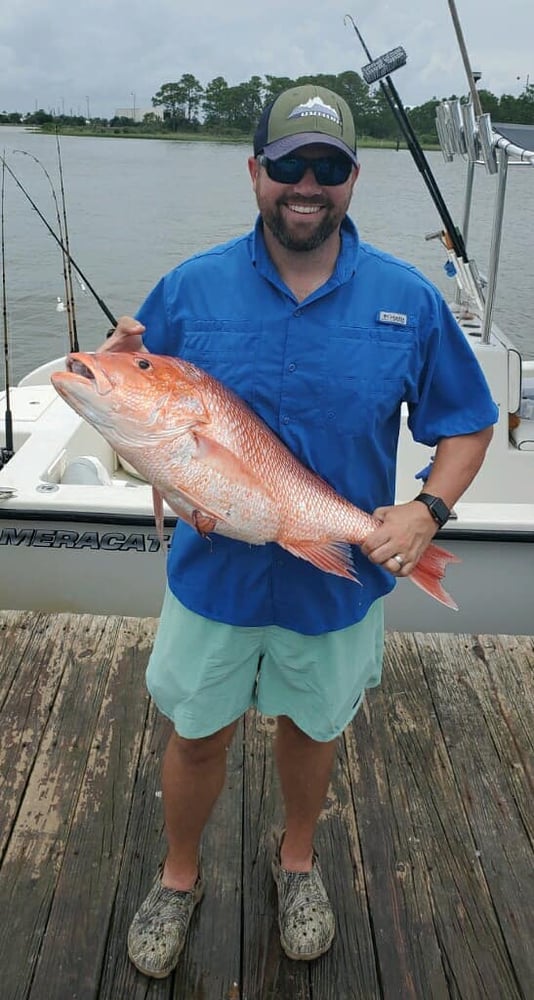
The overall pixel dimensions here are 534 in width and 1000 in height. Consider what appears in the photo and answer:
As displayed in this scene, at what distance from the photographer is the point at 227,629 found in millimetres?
1678

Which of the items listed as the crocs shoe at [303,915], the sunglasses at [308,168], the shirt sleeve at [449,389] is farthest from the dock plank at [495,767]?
the sunglasses at [308,168]

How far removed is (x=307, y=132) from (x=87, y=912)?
5.99 feet

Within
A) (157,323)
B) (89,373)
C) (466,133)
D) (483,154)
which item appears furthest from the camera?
(466,133)

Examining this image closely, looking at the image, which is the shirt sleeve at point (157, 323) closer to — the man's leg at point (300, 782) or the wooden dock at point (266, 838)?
the man's leg at point (300, 782)

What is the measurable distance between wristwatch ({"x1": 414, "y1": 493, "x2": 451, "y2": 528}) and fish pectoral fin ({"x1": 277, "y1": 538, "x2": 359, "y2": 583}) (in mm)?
222

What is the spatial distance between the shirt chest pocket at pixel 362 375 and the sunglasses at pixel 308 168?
0.95 ft

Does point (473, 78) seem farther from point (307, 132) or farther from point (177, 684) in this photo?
point (177, 684)

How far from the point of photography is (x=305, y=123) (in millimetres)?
1484

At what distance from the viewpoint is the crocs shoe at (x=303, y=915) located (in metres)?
1.85

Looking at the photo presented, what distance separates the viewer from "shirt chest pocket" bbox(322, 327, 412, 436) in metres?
1.52

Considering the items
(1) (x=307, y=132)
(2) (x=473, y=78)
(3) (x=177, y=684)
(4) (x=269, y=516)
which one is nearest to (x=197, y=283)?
(1) (x=307, y=132)

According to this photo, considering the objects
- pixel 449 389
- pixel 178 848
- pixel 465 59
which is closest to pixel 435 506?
pixel 449 389

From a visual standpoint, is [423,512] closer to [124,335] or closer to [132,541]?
[124,335]

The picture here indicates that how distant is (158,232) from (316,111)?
17372 mm
